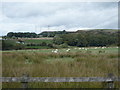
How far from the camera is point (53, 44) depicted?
111 ft

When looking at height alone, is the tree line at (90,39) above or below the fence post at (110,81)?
above

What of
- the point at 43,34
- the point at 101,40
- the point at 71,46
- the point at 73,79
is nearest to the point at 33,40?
the point at 43,34

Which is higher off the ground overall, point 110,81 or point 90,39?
point 90,39

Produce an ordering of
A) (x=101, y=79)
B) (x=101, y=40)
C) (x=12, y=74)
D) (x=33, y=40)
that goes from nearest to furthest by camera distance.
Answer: (x=101, y=79)
(x=12, y=74)
(x=101, y=40)
(x=33, y=40)

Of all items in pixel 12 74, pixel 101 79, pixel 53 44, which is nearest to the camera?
pixel 101 79

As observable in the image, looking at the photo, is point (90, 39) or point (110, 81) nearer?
point (110, 81)

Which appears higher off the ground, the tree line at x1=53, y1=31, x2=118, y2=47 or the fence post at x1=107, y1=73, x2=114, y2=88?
the tree line at x1=53, y1=31, x2=118, y2=47

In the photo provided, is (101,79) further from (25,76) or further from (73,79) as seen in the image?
(25,76)

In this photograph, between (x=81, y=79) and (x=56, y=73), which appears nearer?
(x=81, y=79)

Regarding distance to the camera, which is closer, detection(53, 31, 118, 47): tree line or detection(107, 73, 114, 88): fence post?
detection(107, 73, 114, 88): fence post

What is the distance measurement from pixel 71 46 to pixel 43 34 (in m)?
6.69

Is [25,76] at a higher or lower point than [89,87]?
higher

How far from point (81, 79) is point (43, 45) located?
30.6m

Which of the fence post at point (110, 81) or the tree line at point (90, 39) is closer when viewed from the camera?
the fence post at point (110, 81)
